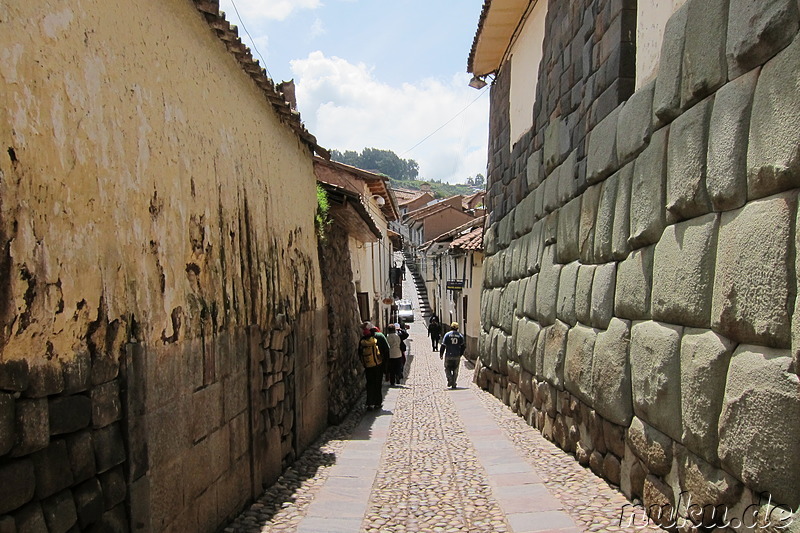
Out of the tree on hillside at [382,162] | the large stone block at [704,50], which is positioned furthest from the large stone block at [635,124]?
the tree on hillside at [382,162]

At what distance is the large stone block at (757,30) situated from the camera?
2902 mm

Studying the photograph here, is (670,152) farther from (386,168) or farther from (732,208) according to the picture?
(386,168)

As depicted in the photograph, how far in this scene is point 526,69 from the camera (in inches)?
364

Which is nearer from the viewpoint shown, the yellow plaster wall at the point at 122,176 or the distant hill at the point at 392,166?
the yellow plaster wall at the point at 122,176

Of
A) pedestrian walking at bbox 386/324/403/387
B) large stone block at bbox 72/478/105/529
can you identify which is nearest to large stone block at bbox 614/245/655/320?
large stone block at bbox 72/478/105/529

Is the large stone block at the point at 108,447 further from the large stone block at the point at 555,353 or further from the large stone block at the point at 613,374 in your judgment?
the large stone block at the point at 555,353

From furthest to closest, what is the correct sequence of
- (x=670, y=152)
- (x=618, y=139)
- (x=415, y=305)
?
(x=415, y=305) < (x=618, y=139) < (x=670, y=152)

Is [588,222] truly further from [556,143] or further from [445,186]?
[445,186]

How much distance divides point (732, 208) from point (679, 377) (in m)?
1.01

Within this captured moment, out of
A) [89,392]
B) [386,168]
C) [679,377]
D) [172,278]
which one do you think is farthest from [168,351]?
[386,168]

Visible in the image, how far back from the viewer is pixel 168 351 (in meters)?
3.81

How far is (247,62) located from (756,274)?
4002 mm

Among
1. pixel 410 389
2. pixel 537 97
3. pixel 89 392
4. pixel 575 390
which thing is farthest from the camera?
pixel 410 389

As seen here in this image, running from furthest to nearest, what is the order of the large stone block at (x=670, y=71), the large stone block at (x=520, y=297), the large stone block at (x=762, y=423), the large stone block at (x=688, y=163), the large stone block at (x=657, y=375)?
1. the large stone block at (x=520, y=297)
2. the large stone block at (x=670, y=71)
3. the large stone block at (x=657, y=375)
4. the large stone block at (x=688, y=163)
5. the large stone block at (x=762, y=423)
